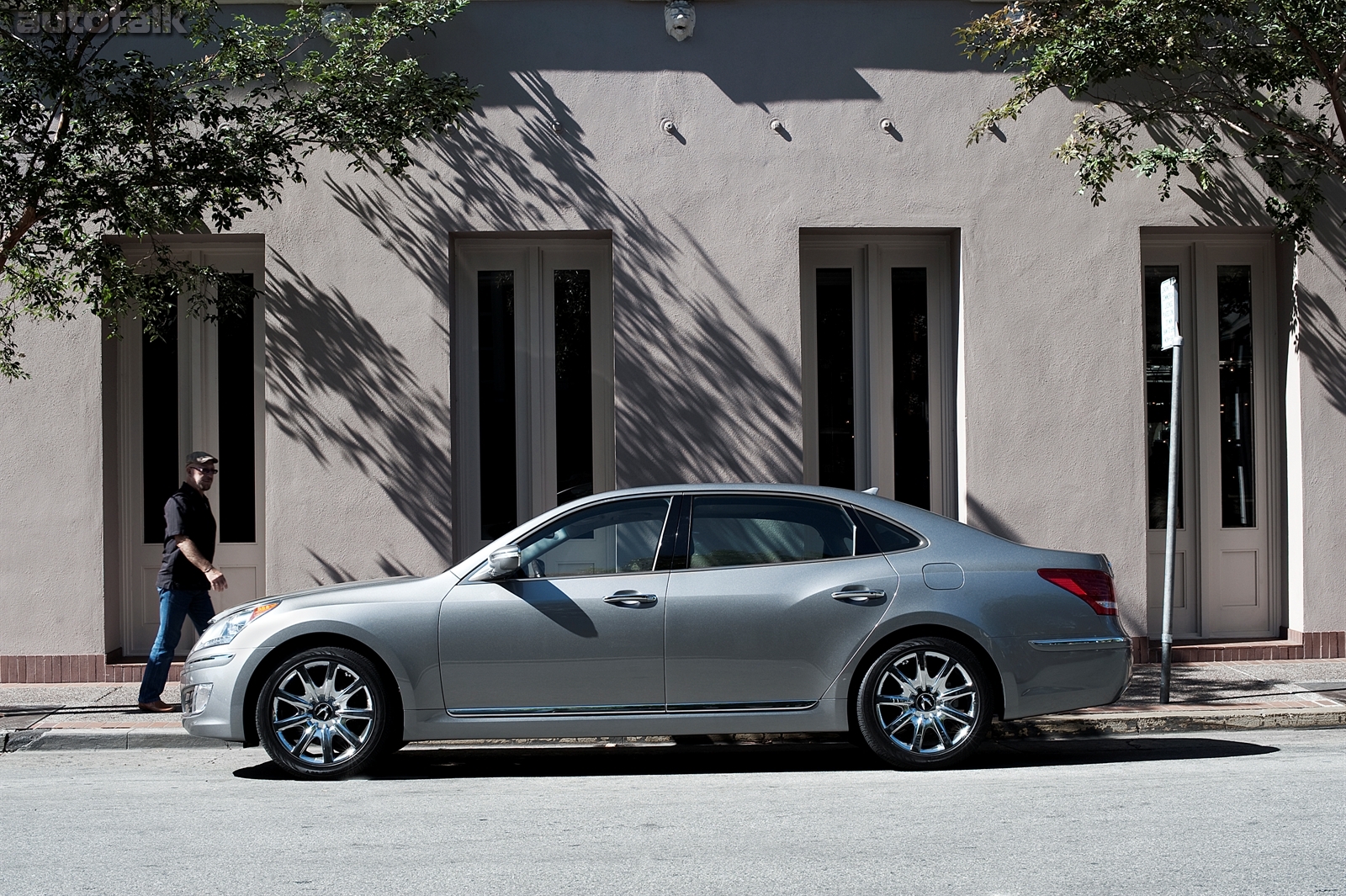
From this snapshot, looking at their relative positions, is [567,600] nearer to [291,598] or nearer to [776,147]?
[291,598]

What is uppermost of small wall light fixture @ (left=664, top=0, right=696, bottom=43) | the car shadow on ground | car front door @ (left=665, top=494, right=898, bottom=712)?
small wall light fixture @ (left=664, top=0, right=696, bottom=43)

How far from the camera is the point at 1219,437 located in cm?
1153

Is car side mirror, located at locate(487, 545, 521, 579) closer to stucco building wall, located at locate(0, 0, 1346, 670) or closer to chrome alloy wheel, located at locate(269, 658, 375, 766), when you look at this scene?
chrome alloy wheel, located at locate(269, 658, 375, 766)

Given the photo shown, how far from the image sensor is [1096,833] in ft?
→ 18.3

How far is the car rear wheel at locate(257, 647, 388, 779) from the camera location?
7031 millimetres

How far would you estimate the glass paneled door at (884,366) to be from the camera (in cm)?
1143

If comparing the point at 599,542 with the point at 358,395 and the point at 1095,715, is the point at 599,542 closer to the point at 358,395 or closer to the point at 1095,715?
the point at 1095,715

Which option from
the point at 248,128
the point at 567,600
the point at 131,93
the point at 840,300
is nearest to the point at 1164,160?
the point at 840,300

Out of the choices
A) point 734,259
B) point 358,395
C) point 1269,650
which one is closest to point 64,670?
point 358,395

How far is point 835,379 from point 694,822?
6.10 m

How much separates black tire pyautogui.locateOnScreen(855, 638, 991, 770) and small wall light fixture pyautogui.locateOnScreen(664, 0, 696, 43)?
603 cm

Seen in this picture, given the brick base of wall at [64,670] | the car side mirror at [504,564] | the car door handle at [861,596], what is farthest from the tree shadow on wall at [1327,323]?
the brick base of wall at [64,670]

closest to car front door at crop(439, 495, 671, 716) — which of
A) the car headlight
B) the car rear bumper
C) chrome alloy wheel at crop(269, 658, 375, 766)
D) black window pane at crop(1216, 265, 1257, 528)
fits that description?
chrome alloy wheel at crop(269, 658, 375, 766)

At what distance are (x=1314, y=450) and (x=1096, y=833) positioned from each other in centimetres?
665
